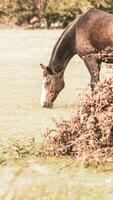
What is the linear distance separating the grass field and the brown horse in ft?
1.80

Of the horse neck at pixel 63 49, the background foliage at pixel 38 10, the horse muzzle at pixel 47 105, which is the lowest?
the horse muzzle at pixel 47 105

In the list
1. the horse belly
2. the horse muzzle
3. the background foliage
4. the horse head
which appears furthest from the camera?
the background foliage

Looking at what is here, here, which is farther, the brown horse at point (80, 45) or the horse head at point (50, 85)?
the horse head at point (50, 85)

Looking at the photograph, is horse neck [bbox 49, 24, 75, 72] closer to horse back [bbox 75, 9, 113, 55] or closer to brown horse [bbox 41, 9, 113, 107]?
brown horse [bbox 41, 9, 113, 107]

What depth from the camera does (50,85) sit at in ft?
53.5

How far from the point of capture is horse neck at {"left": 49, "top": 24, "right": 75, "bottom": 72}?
1602cm

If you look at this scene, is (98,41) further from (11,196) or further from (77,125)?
(11,196)

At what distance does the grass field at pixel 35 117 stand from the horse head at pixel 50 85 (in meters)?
0.26

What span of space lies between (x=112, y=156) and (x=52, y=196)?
5.46 meters

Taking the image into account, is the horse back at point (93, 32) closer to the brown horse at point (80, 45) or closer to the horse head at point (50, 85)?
the brown horse at point (80, 45)

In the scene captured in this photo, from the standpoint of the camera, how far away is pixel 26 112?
15.3 metres

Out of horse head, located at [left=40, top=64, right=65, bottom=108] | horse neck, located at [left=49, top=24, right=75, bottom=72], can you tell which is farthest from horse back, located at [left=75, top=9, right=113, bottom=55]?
horse head, located at [left=40, top=64, right=65, bottom=108]

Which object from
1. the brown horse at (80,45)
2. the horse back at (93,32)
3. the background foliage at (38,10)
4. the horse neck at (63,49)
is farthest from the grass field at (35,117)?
the background foliage at (38,10)

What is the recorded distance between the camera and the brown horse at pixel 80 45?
1603 cm
